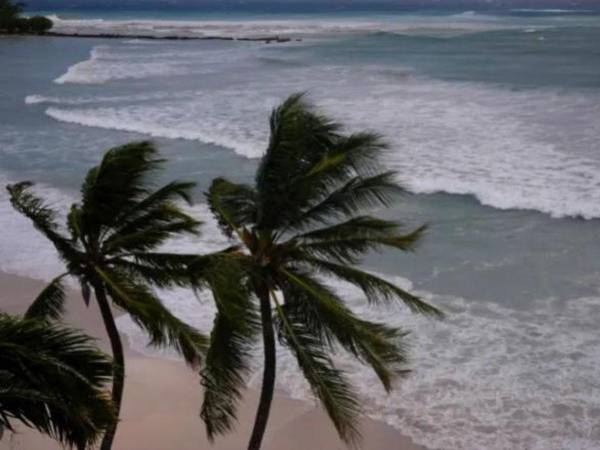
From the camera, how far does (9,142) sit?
33438 millimetres

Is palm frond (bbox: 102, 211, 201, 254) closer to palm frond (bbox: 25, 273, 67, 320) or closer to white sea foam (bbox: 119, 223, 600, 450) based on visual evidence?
palm frond (bbox: 25, 273, 67, 320)

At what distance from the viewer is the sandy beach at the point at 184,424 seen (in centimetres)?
1153

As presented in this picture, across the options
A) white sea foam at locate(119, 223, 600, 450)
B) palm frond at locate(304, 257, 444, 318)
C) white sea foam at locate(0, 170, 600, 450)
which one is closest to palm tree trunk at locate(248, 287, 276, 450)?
palm frond at locate(304, 257, 444, 318)

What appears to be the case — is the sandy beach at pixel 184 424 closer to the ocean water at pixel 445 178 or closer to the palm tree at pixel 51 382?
the ocean water at pixel 445 178

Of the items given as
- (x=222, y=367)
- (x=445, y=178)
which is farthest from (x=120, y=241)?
(x=445, y=178)

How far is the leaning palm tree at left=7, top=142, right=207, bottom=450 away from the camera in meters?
8.94

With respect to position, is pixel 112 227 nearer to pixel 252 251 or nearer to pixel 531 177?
pixel 252 251

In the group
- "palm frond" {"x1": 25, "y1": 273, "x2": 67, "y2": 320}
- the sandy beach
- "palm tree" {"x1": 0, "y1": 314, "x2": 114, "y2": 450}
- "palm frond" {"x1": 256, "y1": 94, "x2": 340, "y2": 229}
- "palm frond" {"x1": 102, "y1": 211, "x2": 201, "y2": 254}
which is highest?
"palm frond" {"x1": 256, "y1": 94, "x2": 340, "y2": 229}

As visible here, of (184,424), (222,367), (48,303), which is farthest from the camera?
(184,424)

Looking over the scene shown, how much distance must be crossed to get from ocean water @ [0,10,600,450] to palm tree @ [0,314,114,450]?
6389 mm

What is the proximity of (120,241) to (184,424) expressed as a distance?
4070mm

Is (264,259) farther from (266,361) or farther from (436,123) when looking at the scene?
(436,123)

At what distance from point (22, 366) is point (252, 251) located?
10.6ft

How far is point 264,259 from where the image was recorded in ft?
29.0
